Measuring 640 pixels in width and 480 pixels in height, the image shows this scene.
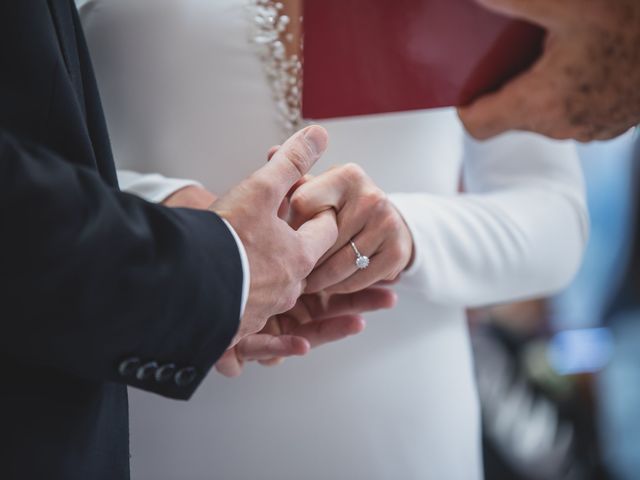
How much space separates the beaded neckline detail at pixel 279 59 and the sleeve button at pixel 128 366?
1.04 ft

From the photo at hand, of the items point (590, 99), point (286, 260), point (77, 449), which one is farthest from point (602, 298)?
point (77, 449)

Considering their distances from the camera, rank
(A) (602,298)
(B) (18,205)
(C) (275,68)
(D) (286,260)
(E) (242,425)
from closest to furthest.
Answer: (B) (18,205) < (D) (286,260) < (C) (275,68) < (E) (242,425) < (A) (602,298)

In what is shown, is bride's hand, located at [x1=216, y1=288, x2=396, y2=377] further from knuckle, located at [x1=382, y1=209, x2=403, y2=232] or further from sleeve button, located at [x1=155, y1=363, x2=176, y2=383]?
sleeve button, located at [x1=155, y1=363, x2=176, y2=383]

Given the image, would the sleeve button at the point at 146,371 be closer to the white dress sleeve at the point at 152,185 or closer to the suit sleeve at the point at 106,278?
the suit sleeve at the point at 106,278

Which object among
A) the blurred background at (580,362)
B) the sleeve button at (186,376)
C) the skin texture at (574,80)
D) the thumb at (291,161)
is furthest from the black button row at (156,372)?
the blurred background at (580,362)

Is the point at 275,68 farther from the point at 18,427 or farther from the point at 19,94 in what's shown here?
the point at 18,427

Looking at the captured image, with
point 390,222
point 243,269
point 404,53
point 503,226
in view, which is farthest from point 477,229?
point 243,269

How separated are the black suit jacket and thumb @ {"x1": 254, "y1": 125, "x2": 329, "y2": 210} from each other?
0.07m

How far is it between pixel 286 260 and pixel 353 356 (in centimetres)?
31

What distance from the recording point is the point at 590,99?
0.61 m

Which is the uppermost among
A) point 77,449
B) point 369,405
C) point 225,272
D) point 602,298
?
point 225,272

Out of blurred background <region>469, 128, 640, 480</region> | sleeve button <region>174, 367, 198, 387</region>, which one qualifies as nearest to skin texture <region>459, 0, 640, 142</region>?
sleeve button <region>174, 367, 198, 387</region>

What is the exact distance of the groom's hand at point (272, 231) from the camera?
20.7 inches

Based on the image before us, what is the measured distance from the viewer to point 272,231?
0.54m
